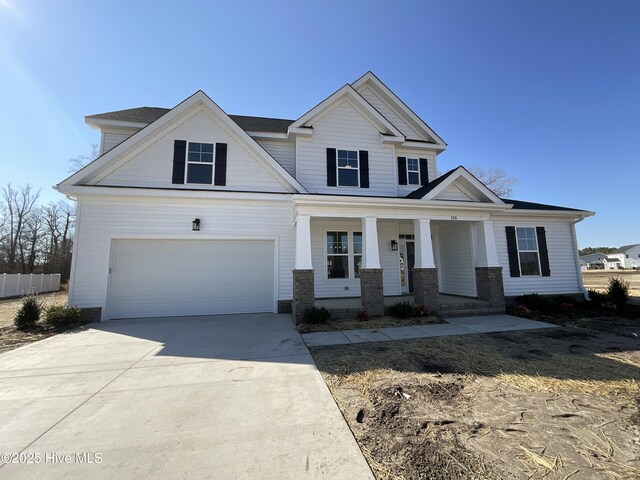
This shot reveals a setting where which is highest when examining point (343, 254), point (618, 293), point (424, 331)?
point (343, 254)

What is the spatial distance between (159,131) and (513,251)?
13.8 metres

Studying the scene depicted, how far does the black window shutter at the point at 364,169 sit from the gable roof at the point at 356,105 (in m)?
1.41

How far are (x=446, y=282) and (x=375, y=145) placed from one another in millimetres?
6564

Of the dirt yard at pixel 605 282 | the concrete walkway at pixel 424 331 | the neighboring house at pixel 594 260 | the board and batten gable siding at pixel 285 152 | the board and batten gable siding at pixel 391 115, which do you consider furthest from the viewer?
the neighboring house at pixel 594 260

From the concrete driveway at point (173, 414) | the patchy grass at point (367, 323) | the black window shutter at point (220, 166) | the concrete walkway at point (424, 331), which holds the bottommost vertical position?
the concrete driveway at point (173, 414)

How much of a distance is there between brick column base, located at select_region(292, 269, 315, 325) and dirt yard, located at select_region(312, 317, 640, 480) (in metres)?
2.24

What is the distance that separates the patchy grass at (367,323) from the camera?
6.87m

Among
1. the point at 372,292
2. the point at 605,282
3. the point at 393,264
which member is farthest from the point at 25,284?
the point at 605,282

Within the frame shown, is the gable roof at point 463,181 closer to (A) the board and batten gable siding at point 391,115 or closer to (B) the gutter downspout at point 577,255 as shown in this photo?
(A) the board and batten gable siding at point 391,115

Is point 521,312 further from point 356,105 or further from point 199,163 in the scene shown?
point 199,163

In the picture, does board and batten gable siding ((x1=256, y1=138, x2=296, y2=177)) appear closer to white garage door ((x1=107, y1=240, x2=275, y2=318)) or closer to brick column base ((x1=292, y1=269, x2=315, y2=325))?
white garage door ((x1=107, y1=240, x2=275, y2=318))

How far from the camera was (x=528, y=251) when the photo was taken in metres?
10.5

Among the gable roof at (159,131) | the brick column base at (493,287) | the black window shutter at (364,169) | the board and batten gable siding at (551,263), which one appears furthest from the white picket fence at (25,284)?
the board and batten gable siding at (551,263)

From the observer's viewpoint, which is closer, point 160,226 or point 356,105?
point 160,226
